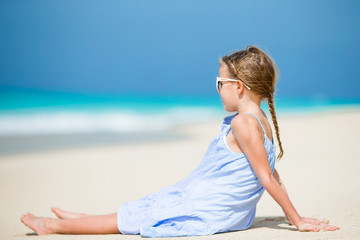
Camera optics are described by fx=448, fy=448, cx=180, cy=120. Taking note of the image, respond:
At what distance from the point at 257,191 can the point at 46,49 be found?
118 feet

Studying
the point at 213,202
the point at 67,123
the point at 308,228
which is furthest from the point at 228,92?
the point at 67,123

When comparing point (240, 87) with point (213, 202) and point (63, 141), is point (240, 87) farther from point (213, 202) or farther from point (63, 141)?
point (63, 141)

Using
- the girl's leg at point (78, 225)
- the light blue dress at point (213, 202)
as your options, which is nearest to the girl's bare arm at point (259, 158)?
the light blue dress at point (213, 202)

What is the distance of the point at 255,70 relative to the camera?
296 cm

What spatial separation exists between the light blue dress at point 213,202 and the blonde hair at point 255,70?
341 mm

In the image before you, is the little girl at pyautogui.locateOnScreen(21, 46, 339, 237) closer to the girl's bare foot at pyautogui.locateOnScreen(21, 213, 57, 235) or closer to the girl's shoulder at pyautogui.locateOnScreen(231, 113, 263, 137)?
the girl's shoulder at pyautogui.locateOnScreen(231, 113, 263, 137)

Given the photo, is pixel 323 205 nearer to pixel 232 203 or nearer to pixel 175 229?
pixel 232 203

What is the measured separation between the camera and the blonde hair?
296cm

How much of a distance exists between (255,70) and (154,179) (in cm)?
332

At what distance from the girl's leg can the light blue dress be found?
15 centimetres

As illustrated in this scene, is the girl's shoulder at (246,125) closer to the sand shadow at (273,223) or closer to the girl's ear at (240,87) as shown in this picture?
the girl's ear at (240,87)

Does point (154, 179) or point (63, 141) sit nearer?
point (154, 179)

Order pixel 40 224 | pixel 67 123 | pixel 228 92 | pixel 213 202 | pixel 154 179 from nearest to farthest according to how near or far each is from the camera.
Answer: pixel 213 202
pixel 228 92
pixel 40 224
pixel 154 179
pixel 67 123

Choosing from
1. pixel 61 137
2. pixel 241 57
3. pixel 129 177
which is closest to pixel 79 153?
pixel 129 177
